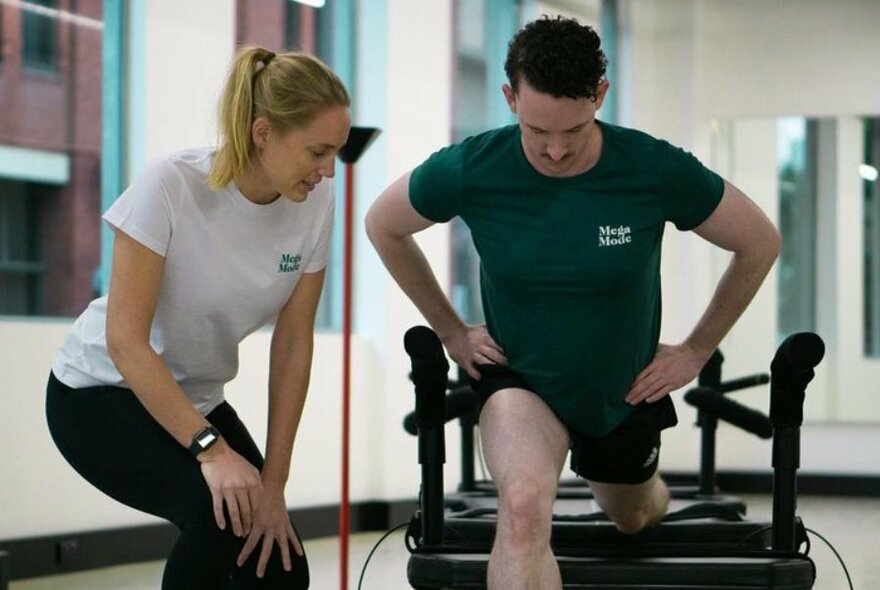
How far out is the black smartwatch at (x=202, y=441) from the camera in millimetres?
2078

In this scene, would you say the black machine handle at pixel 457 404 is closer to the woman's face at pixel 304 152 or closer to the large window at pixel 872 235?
the woman's face at pixel 304 152

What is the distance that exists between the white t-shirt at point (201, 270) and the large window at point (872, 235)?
636 cm

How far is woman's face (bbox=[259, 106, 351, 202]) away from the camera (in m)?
2.09

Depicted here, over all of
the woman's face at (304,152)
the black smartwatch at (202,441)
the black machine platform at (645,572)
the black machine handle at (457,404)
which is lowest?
the black machine platform at (645,572)

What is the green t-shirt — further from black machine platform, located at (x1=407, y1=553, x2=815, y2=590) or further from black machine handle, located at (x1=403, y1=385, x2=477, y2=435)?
black machine handle, located at (x1=403, y1=385, x2=477, y2=435)

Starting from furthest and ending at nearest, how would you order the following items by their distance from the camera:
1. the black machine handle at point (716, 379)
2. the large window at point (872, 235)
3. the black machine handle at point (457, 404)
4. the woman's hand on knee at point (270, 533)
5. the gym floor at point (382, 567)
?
the large window at point (872, 235), the gym floor at point (382, 567), the black machine handle at point (716, 379), the black machine handle at point (457, 404), the woman's hand on knee at point (270, 533)

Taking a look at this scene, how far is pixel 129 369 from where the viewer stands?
2049 mm

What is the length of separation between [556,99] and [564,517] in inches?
62.5

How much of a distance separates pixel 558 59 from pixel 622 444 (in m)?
0.86

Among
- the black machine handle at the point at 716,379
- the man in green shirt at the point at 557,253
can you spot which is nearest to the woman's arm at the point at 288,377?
the man in green shirt at the point at 557,253

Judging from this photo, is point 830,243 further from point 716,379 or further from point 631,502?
point 631,502

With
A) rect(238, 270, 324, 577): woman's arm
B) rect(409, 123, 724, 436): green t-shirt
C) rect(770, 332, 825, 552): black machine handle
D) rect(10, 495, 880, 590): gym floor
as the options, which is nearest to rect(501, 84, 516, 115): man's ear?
rect(409, 123, 724, 436): green t-shirt

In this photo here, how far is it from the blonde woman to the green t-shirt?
35 centimetres

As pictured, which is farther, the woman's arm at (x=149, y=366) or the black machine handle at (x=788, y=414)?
the black machine handle at (x=788, y=414)
